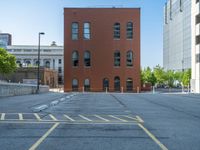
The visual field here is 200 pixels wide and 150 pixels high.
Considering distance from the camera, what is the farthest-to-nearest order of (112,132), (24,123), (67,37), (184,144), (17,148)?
(67,37) → (24,123) → (112,132) → (184,144) → (17,148)

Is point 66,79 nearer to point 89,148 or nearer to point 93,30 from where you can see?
point 93,30

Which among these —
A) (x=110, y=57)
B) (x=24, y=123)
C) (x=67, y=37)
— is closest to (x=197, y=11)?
(x=110, y=57)

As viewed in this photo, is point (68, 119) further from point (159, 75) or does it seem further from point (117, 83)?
point (159, 75)

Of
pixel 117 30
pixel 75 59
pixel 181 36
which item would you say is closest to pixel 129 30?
pixel 117 30

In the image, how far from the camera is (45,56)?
158250 millimetres

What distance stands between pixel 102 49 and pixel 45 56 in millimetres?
73154

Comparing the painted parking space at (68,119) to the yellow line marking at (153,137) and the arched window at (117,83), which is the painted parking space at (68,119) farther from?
the arched window at (117,83)

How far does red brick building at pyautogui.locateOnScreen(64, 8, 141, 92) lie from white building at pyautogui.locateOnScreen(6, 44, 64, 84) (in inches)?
2788

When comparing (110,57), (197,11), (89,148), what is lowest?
(89,148)

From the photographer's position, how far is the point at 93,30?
87.2 metres

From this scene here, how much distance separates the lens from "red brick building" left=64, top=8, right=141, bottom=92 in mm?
87000

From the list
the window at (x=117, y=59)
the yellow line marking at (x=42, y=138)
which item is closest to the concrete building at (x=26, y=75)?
the window at (x=117, y=59)

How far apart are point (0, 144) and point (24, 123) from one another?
532cm

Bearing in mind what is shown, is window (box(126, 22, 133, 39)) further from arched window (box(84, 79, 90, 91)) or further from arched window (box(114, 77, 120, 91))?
arched window (box(84, 79, 90, 91))
